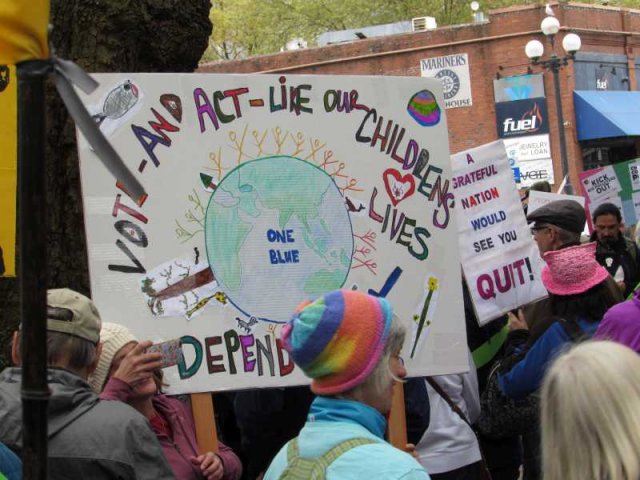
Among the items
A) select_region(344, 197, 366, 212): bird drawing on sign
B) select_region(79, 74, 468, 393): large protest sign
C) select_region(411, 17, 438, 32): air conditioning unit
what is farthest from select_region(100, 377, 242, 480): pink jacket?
select_region(411, 17, 438, 32): air conditioning unit

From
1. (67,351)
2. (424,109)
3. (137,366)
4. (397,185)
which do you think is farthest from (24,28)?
(424,109)

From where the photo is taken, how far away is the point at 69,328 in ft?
9.46

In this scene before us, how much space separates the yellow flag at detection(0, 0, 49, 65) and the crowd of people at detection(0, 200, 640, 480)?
3.42 ft

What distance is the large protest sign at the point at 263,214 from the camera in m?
3.38

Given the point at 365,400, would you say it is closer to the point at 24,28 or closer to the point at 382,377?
the point at 382,377

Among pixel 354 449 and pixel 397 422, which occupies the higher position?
pixel 354 449

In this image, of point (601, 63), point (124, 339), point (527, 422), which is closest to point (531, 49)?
point (601, 63)

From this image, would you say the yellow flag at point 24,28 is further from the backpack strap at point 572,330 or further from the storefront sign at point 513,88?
the storefront sign at point 513,88

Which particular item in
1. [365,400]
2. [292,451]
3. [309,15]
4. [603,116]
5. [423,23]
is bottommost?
[292,451]

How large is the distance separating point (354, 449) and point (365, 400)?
0.54 feet

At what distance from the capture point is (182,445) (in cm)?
341

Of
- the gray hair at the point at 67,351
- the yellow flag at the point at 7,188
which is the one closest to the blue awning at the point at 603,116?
the yellow flag at the point at 7,188

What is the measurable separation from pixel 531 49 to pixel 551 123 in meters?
7.69

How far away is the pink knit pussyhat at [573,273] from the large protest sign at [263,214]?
61 centimetres
